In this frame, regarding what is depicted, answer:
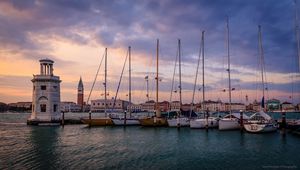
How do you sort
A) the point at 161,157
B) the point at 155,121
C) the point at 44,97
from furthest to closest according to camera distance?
the point at 44,97, the point at 155,121, the point at 161,157

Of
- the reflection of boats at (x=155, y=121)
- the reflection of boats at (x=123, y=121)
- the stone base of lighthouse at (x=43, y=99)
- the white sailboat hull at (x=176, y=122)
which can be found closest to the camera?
the white sailboat hull at (x=176, y=122)

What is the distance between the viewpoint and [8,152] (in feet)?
93.1

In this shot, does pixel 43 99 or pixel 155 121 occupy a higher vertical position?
pixel 43 99

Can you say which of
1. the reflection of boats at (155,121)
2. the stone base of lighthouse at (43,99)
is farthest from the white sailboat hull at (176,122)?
the stone base of lighthouse at (43,99)

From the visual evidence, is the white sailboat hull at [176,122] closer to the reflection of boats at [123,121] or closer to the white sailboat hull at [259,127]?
the reflection of boats at [123,121]

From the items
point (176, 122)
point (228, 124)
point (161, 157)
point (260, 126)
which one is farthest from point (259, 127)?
point (161, 157)

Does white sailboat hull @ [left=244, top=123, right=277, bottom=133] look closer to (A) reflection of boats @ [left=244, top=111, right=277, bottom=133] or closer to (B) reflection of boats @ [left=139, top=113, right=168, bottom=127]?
(A) reflection of boats @ [left=244, top=111, right=277, bottom=133]

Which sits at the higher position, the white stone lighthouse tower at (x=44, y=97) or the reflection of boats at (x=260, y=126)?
the white stone lighthouse tower at (x=44, y=97)

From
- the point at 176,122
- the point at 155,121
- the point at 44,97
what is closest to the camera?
the point at 176,122

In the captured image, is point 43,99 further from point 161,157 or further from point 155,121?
point 161,157

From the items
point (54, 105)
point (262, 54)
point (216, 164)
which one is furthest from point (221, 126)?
point (54, 105)

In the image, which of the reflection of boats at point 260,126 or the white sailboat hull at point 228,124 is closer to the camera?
the reflection of boats at point 260,126

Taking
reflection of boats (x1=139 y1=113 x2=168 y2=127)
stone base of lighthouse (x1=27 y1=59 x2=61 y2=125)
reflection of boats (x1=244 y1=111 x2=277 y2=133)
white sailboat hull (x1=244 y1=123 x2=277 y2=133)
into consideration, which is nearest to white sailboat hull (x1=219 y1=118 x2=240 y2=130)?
reflection of boats (x1=244 y1=111 x2=277 y2=133)

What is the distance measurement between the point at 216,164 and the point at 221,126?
28.5 meters
